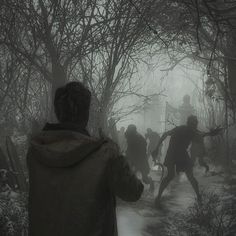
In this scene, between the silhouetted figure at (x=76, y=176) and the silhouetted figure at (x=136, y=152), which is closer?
the silhouetted figure at (x=76, y=176)

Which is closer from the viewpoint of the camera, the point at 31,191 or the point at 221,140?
the point at 31,191

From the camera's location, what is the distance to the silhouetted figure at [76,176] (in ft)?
8.02

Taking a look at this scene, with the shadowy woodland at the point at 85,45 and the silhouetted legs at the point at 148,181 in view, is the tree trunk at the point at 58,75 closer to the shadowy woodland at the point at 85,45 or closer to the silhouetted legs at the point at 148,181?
the shadowy woodland at the point at 85,45

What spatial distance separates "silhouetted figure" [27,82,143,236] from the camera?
2.45 m

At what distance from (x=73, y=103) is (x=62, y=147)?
0.23m

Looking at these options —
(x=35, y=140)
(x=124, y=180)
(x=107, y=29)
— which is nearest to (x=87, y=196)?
(x=124, y=180)

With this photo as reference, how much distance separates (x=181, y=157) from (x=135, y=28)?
2.86 meters

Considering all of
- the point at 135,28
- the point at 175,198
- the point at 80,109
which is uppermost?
the point at 135,28

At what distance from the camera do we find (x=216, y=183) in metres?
11.3

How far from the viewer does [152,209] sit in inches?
350

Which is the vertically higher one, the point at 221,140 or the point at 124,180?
the point at 221,140

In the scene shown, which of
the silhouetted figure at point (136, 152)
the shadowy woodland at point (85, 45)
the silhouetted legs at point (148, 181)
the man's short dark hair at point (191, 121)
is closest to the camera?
the shadowy woodland at point (85, 45)

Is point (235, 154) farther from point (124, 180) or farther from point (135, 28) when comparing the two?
point (124, 180)

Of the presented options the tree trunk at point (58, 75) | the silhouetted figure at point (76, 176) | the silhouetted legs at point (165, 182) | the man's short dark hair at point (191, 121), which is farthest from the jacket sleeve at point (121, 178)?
the tree trunk at point (58, 75)
